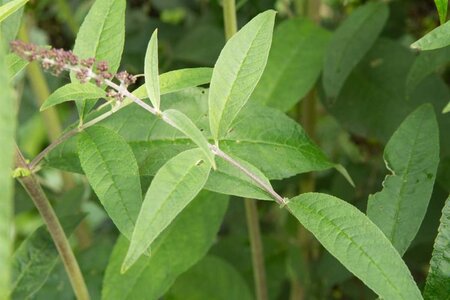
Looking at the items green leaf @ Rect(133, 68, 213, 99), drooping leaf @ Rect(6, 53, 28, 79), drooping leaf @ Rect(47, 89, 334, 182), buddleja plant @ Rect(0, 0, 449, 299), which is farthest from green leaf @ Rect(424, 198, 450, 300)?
drooping leaf @ Rect(6, 53, 28, 79)

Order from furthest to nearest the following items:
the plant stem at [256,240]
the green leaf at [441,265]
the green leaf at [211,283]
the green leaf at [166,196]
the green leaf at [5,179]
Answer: the green leaf at [211,283] → the plant stem at [256,240] → the green leaf at [441,265] → the green leaf at [166,196] → the green leaf at [5,179]

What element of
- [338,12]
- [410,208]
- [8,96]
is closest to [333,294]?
[338,12]

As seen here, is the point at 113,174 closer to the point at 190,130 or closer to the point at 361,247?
the point at 190,130

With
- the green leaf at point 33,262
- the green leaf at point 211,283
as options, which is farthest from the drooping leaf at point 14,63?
the green leaf at point 211,283

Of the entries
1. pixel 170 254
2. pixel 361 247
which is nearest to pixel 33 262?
pixel 170 254

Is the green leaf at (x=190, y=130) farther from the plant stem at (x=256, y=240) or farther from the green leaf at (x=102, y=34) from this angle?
the plant stem at (x=256, y=240)

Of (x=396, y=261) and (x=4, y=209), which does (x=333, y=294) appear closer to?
(x=396, y=261)
